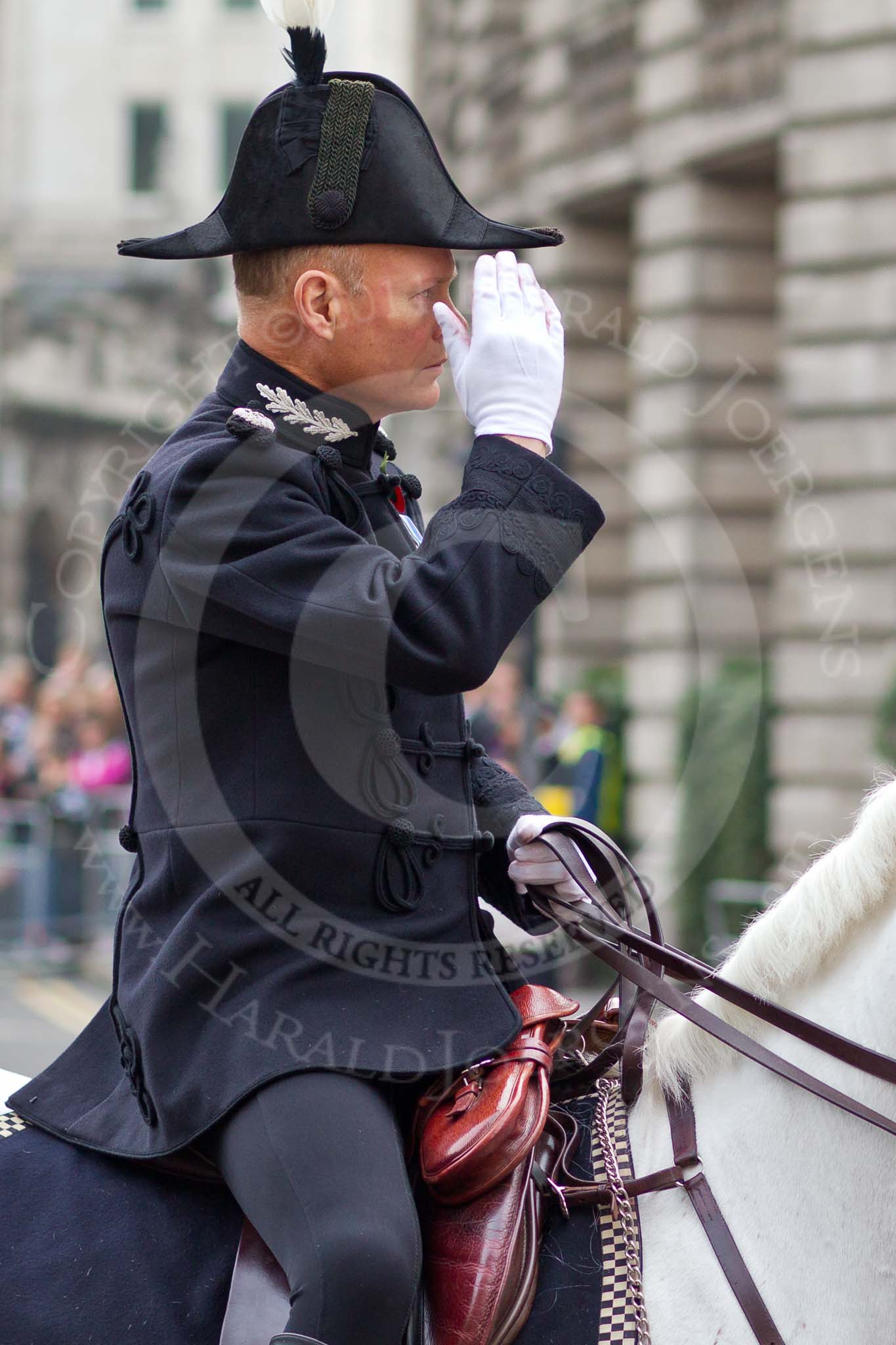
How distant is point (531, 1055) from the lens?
244 cm

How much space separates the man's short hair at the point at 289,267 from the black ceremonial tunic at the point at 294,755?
0.14 m

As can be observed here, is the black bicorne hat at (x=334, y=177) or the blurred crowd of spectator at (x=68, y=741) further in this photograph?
the blurred crowd of spectator at (x=68, y=741)

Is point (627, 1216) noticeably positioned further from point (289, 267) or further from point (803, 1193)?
point (289, 267)

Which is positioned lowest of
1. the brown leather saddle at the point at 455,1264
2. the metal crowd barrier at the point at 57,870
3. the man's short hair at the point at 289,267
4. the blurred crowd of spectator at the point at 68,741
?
the metal crowd barrier at the point at 57,870

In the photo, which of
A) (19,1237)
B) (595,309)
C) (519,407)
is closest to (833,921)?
(519,407)

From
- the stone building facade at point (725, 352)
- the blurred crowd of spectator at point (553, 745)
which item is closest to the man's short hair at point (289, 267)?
the blurred crowd of spectator at point (553, 745)

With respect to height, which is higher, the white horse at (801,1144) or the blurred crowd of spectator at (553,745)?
the white horse at (801,1144)

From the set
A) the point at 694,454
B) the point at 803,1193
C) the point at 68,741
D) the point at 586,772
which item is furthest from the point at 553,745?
the point at 803,1193

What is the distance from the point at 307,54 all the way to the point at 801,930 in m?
1.54

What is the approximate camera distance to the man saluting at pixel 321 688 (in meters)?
2.25

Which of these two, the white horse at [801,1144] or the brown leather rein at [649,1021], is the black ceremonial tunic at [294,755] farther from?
the white horse at [801,1144]

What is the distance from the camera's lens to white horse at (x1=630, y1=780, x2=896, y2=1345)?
2262mm

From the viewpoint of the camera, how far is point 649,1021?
2570mm

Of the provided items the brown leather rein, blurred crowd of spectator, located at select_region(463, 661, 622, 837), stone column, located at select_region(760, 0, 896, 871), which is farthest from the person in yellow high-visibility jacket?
the brown leather rein
